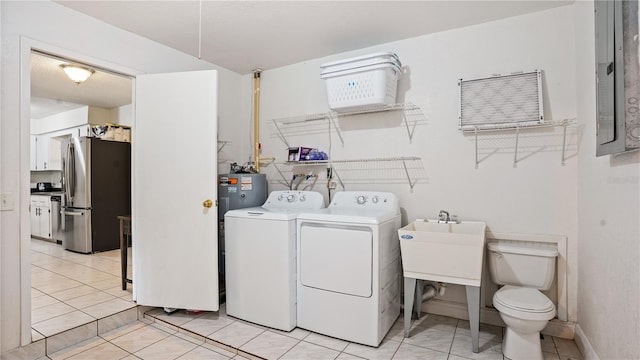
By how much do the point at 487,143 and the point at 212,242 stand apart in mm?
2313

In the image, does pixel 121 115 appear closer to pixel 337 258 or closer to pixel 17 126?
pixel 17 126

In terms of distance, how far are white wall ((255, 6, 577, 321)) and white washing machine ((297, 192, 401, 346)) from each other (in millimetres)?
617

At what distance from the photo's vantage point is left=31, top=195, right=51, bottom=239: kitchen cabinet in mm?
5373

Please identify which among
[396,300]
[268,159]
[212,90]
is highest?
[212,90]

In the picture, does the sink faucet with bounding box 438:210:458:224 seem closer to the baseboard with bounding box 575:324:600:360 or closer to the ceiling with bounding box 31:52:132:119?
the baseboard with bounding box 575:324:600:360

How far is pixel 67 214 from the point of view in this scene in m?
4.84

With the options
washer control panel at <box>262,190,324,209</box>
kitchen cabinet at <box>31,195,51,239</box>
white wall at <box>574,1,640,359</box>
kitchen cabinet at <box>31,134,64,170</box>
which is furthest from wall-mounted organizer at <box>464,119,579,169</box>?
kitchen cabinet at <box>31,134,64,170</box>

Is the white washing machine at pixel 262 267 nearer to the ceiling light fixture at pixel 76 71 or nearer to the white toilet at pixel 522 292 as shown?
the white toilet at pixel 522 292

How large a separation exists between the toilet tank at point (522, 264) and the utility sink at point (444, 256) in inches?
12.5

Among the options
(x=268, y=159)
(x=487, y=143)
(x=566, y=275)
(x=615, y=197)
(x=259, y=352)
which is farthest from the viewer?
(x=268, y=159)

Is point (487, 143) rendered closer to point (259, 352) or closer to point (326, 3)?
point (326, 3)

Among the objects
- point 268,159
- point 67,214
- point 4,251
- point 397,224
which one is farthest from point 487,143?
point 67,214

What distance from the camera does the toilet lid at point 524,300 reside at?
6.20 feet

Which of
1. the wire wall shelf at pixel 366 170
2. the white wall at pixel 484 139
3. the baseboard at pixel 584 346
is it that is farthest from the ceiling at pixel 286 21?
the baseboard at pixel 584 346
